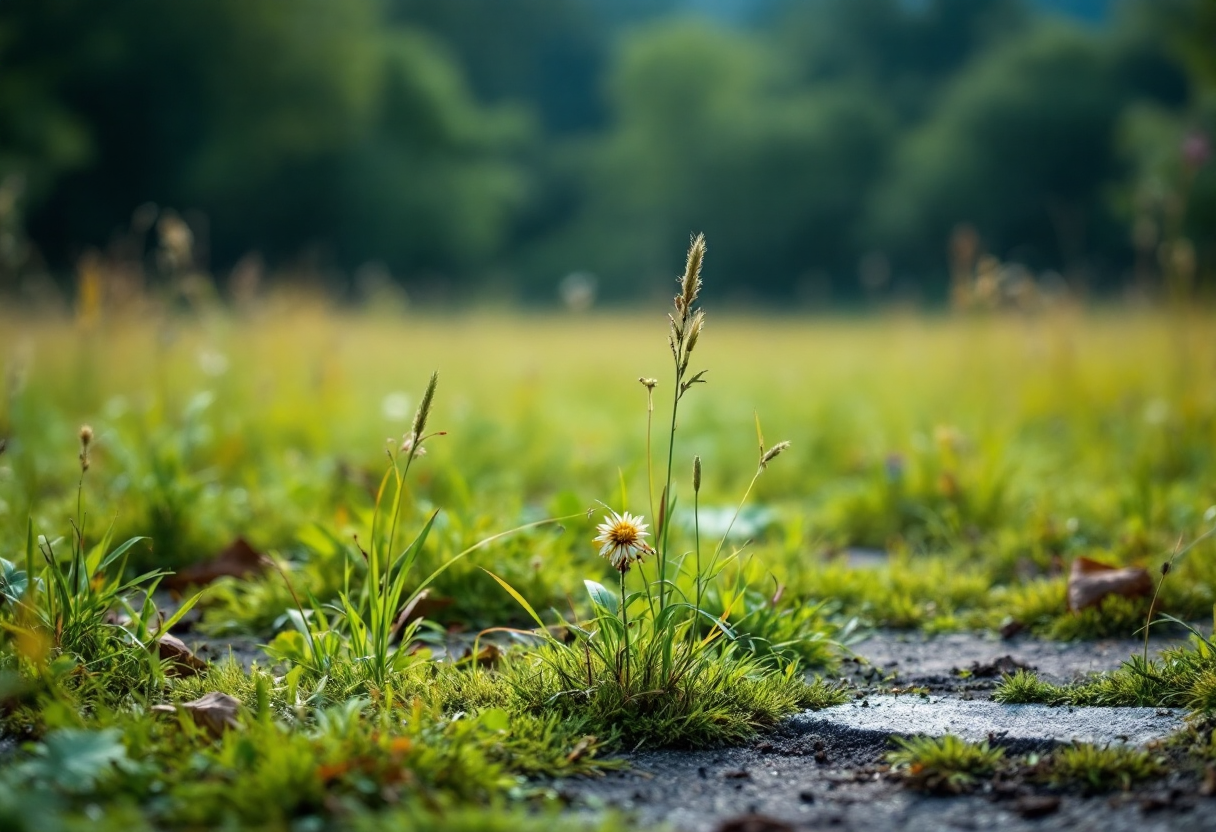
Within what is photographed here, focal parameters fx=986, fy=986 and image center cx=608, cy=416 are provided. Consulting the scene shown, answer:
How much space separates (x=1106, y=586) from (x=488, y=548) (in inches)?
59.2

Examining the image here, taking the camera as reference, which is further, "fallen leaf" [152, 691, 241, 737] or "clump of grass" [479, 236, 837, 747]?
"clump of grass" [479, 236, 837, 747]

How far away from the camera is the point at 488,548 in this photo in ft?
8.05

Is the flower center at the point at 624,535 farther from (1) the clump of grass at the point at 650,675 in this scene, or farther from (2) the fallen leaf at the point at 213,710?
(2) the fallen leaf at the point at 213,710

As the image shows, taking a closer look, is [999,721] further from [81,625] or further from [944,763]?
[81,625]

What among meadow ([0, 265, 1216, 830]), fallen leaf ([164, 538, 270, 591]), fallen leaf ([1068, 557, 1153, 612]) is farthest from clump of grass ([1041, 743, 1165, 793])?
fallen leaf ([164, 538, 270, 591])

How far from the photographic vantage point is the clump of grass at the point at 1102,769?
1483mm

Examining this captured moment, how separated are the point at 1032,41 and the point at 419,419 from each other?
32711 millimetres

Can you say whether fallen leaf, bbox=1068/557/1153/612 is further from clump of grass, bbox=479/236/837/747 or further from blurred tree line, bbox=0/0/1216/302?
blurred tree line, bbox=0/0/1216/302

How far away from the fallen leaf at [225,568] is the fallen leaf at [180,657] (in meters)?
0.58

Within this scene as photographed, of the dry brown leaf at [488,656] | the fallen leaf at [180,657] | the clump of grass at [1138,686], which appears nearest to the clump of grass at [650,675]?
the dry brown leaf at [488,656]

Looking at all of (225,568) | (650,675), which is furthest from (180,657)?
(650,675)

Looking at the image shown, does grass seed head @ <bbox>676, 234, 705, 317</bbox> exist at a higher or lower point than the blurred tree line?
lower

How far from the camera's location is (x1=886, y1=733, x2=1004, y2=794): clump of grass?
1516 mm

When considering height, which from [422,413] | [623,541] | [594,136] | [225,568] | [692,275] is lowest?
[225,568]
